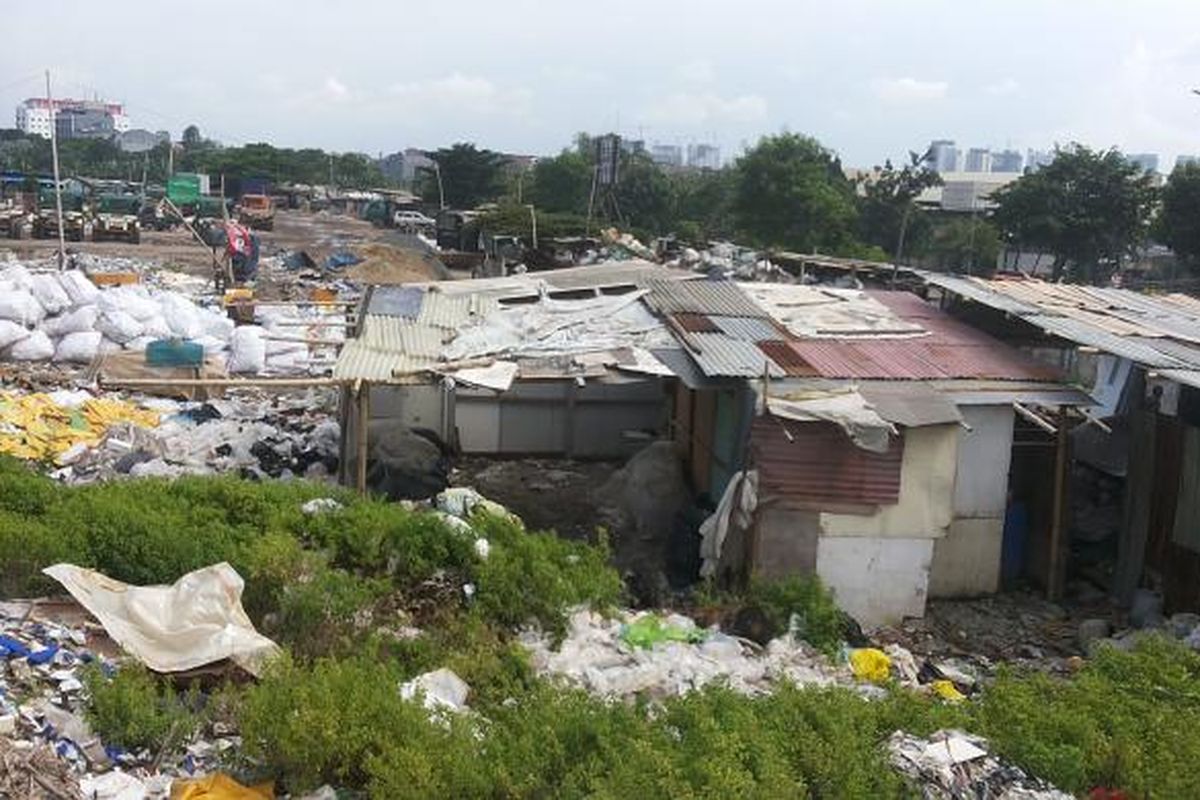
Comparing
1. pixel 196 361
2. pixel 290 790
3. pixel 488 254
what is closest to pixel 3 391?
pixel 196 361

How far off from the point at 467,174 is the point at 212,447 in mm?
38367

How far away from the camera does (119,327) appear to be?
52.4 ft

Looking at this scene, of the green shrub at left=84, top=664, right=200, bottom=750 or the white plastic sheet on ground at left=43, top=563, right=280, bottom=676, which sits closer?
the green shrub at left=84, top=664, right=200, bottom=750

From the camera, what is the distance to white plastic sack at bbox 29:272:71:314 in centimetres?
1597

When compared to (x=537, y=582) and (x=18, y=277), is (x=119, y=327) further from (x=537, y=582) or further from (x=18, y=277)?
(x=537, y=582)

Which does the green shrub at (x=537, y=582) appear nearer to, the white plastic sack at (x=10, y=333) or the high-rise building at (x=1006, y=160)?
the white plastic sack at (x=10, y=333)

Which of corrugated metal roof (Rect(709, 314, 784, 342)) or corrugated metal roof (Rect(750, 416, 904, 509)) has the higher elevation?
corrugated metal roof (Rect(709, 314, 784, 342))

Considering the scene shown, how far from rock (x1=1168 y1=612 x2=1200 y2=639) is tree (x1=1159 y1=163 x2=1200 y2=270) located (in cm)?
2315

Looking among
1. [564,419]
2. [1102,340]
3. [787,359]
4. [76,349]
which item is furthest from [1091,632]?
[76,349]

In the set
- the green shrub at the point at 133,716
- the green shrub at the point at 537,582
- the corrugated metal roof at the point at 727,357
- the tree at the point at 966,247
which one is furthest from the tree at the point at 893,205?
the green shrub at the point at 133,716

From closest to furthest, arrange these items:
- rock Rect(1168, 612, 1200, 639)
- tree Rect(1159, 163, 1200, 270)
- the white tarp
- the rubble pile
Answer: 1. the rubble pile
2. rock Rect(1168, 612, 1200, 639)
3. the white tarp
4. tree Rect(1159, 163, 1200, 270)

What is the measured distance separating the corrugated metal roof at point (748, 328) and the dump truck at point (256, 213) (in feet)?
112

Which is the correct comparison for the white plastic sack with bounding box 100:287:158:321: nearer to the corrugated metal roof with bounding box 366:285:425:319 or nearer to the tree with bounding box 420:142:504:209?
the corrugated metal roof with bounding box 366:285:425:319

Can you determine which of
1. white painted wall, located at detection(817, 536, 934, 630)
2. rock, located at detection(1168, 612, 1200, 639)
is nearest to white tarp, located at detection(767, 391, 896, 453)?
white painted wall, located at detection(817, 536, 934, 630)
